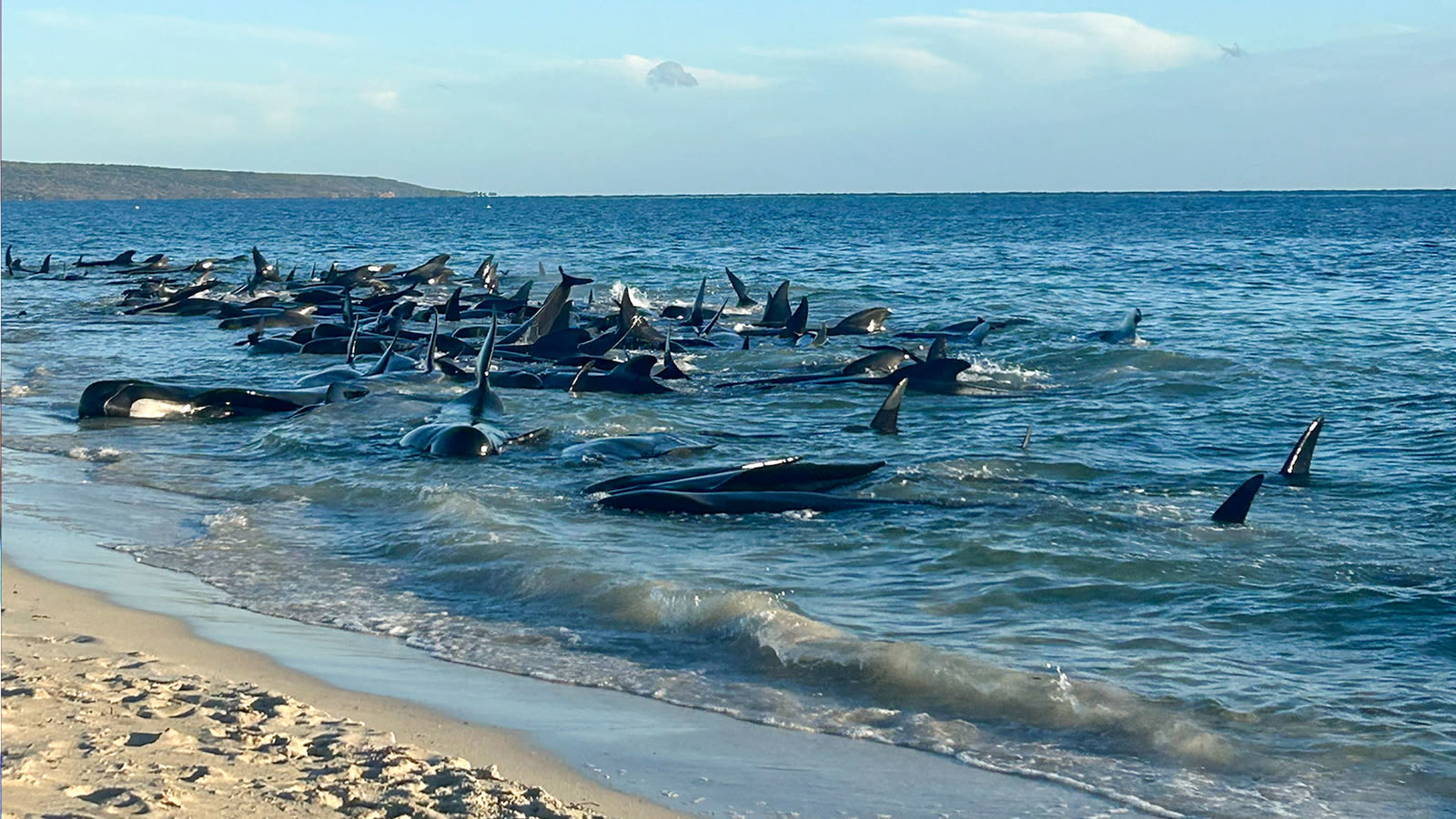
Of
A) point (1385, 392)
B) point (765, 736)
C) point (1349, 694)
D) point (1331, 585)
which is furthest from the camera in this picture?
point (1385, 392)

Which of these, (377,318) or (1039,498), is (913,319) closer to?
(377,318)

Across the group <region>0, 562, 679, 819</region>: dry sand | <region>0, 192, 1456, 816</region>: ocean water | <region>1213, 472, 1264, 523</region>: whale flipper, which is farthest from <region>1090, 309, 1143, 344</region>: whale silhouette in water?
<region>0, 562, 679, 819</region>: dry sand

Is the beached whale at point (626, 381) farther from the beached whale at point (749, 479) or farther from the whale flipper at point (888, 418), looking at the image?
the beached whale at point (749, 479)

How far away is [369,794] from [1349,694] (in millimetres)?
3974

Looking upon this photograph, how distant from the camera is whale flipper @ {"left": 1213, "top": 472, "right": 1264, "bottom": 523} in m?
8.73

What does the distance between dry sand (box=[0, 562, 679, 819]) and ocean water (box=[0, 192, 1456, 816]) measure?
0.99 metres

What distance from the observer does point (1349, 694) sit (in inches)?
233

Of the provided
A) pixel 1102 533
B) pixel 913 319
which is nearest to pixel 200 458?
pixel 1102 533

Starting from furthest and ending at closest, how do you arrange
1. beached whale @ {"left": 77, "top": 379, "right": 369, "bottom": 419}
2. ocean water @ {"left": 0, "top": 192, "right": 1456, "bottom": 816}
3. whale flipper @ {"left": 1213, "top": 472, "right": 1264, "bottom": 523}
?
beached whale @ {"left": 77, "top": 379, "right": 369, "bottom": 419}, whale flipper @ {"left": 1213, "top": 472, "right": 1264, "bottom": 523}, ocean water @ {"left": 0, "top": 192, "right": 1456, "bottom": 816}

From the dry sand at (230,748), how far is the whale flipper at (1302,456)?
6.90 metres

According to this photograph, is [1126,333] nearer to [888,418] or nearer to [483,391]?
[888,418]

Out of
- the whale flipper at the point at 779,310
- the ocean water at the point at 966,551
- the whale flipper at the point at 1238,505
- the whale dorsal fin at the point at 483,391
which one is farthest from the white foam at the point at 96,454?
the whale flipper at the point at 779,310

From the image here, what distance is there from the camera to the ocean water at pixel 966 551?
559 centimetres

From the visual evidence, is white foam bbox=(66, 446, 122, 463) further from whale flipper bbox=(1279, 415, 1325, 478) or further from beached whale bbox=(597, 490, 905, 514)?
whale flipper bbox=(1279, 415, 1325, 478)
